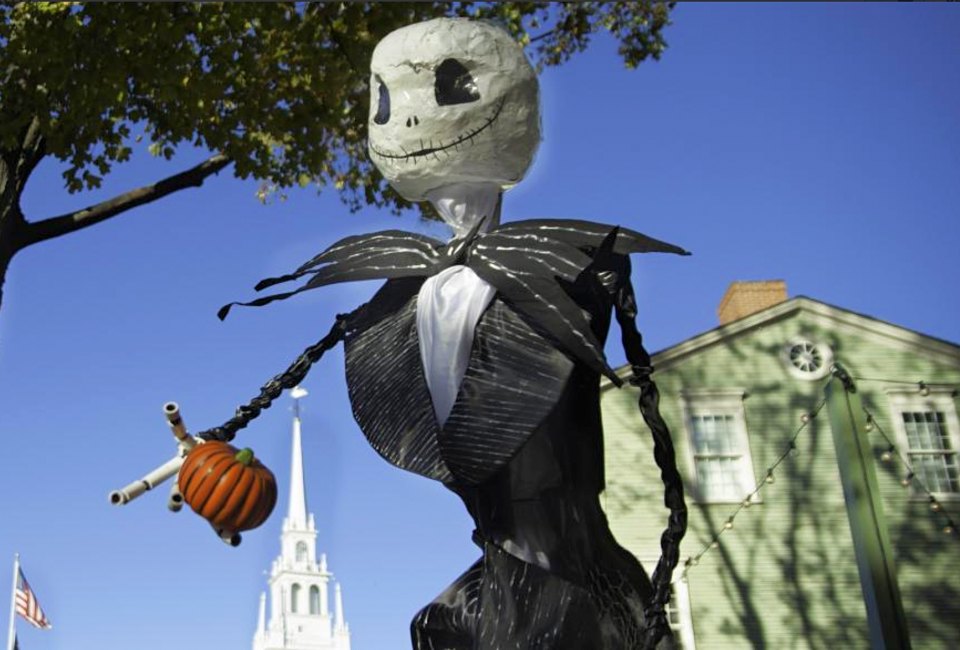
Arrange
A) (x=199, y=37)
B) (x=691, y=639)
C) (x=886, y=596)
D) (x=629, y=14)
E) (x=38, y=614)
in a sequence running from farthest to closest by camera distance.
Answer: (x=691, y=639) → (x=38, y=614) → (x=629, y=14) → (x=199, y=37) → (x=886, y=596)

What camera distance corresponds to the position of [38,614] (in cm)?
1044

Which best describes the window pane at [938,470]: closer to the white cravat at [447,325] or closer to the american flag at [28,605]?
the american flag at [28,605]

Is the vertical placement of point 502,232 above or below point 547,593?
above

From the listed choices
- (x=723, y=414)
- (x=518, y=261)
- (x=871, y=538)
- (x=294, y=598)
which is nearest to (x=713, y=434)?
(x=723, y=414)

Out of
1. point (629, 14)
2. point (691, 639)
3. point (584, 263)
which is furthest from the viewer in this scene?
point (691, 639)

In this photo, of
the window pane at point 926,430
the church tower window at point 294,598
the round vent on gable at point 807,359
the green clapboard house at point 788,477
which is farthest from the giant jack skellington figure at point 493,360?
the window pane at point 926,430

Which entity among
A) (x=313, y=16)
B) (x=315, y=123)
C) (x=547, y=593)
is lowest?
(x=547, y=593)

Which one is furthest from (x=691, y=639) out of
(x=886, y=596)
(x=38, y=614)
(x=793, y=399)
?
(x=38, y=614)

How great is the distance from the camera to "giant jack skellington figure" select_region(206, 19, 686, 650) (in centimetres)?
309

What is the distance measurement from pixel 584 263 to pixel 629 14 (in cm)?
613

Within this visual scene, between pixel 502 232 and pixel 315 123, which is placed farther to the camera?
pixel 315 123

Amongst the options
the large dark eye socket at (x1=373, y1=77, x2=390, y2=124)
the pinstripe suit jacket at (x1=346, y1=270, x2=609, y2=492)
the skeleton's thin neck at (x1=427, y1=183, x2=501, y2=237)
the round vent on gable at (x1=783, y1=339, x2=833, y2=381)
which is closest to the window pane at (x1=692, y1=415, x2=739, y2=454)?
the round vent on gable at (x1=783, y1=339, x2=833, y2=381)

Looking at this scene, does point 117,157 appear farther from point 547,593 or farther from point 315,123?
point 547,593

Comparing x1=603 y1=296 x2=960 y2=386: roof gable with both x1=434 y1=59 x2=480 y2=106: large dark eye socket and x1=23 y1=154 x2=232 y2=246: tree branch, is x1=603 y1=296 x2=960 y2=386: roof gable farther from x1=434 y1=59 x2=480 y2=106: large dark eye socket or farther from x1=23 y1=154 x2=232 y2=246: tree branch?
x1=434 y1=59 x2=480 y2=106: large dark eye socket
